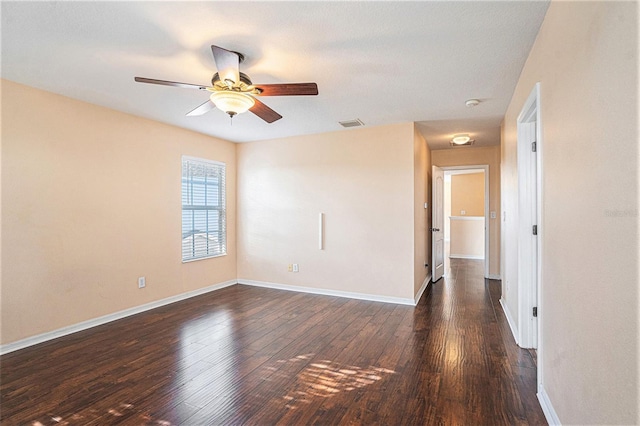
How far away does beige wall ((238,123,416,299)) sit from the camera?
4301 millimetres

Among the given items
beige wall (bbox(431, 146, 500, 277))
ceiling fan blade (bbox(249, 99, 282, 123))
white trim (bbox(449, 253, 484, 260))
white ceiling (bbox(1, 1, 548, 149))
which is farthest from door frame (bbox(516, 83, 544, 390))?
white trim (bbox(449, 253, 484, 260))

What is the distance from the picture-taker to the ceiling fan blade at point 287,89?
7.47ft

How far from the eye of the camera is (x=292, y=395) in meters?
2.12

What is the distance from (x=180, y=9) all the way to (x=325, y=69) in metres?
1.17

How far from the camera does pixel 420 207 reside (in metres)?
4.79

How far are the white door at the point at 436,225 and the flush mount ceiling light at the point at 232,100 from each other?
4.11 m

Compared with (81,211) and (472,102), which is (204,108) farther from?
(472,102)

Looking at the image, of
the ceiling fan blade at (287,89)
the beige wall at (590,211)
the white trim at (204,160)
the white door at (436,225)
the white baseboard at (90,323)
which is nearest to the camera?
the beige wall at (590,211)

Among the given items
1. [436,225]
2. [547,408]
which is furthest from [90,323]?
[436,225]

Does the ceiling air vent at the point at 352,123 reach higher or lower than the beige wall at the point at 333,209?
higher

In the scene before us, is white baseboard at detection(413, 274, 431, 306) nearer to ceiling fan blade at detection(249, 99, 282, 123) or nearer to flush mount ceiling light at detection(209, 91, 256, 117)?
ceiling fan blade at detection(249, 99, 282, 123)

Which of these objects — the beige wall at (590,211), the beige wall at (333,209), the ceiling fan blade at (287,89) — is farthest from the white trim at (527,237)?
the ceiling fan blade at (287,89)

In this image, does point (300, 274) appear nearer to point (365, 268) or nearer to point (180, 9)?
point (365, 268)

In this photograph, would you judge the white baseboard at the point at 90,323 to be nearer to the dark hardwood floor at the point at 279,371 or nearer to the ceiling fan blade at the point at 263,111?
the dark hardwood floor at the point at 279,371
